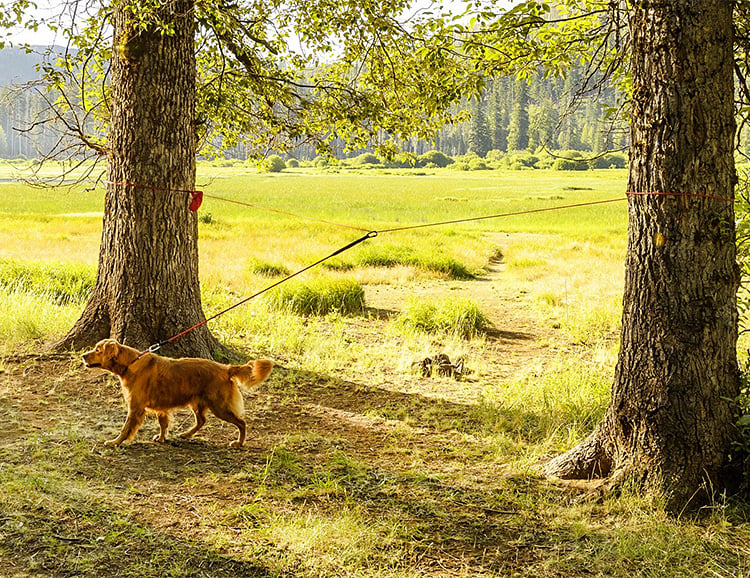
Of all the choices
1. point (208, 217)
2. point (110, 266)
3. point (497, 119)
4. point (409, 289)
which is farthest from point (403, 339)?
point (497, 119)

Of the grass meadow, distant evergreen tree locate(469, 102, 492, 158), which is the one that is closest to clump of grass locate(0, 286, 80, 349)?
the grass meadow

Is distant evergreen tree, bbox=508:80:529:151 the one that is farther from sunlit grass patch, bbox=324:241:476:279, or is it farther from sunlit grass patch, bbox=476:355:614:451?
sunlit grass patch, bbox=476:355:614:451

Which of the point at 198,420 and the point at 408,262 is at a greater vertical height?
the point at 198,420

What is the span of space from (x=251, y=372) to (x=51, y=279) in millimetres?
8951

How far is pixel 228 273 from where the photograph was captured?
52.1 ft

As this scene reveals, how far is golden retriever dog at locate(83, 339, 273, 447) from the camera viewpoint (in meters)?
5.50

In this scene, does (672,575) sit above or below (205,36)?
below

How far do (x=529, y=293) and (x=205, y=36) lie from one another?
351 inches

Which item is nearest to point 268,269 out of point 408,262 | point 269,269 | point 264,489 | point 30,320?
point 269,269

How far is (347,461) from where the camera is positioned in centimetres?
553

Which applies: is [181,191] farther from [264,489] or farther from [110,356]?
[264,489]

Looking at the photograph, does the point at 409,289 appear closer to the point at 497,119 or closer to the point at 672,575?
the point at 672,575

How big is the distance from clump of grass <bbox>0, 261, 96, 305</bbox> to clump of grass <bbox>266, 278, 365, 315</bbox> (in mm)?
3274

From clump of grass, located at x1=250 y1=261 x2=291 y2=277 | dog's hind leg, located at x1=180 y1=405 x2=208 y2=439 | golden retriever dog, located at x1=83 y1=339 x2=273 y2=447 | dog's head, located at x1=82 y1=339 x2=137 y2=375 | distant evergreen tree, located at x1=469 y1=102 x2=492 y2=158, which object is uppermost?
distant evergreen tree, located at x1=469 y1=102 x2=492 y2=158
